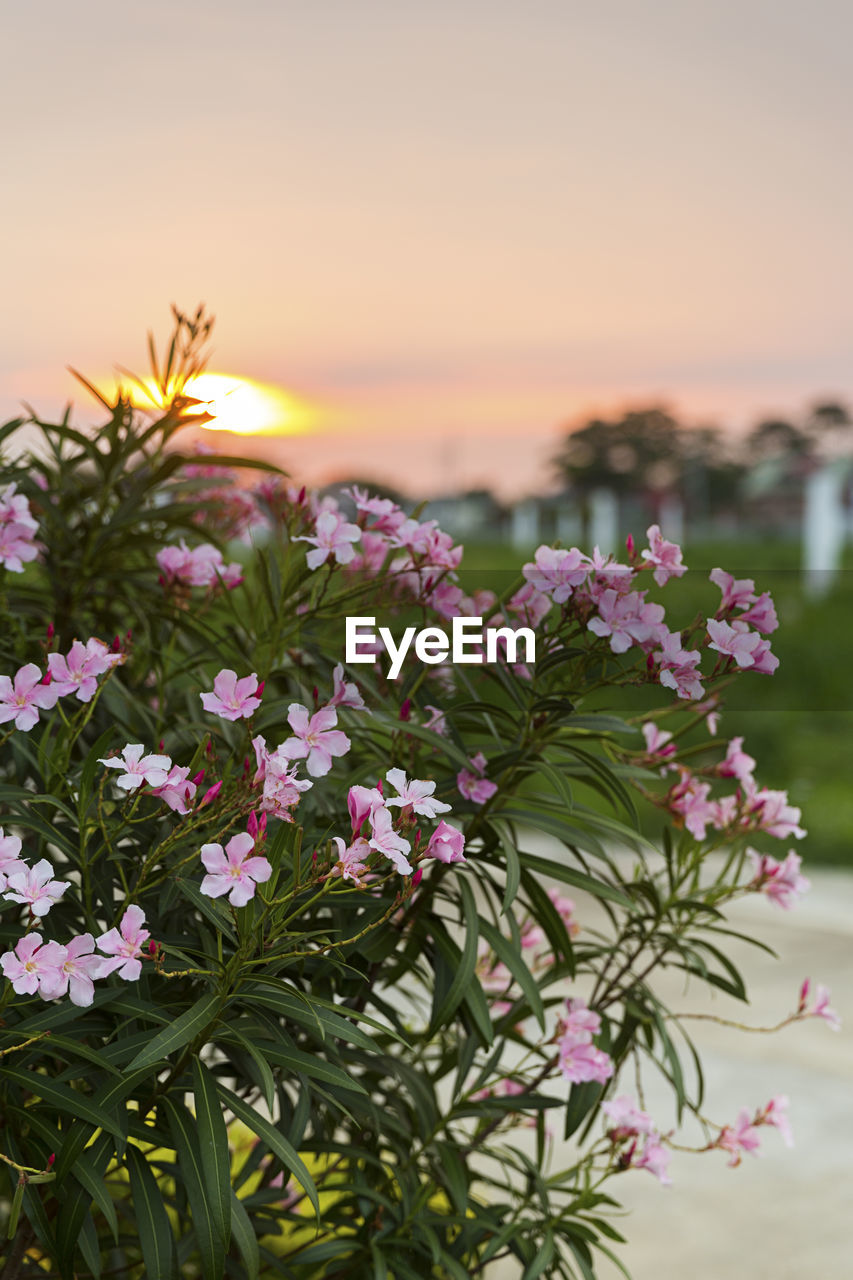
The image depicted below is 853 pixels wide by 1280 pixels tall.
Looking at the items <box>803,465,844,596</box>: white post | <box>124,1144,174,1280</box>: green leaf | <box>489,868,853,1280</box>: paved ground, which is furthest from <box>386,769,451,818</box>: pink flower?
<box>803,465,844,596</box>: white post

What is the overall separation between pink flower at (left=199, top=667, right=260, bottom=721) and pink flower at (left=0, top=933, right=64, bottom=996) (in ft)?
0.67

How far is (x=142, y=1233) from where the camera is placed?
1.01 meters

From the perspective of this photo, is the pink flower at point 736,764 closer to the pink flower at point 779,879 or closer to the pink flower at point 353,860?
the pink flower at point 779,879

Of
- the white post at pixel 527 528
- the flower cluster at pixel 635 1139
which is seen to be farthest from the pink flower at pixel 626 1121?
the white post at pixel 527 528

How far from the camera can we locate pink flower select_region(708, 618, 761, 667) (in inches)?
39.9

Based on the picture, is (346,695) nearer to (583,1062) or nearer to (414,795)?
(414,795)

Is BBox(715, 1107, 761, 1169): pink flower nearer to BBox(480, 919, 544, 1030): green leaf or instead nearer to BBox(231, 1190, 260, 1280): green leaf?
BBox(480, 919, 544, 1030): green leaf

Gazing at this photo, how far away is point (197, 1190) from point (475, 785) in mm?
409

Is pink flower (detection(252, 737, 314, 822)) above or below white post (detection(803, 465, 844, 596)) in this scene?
below

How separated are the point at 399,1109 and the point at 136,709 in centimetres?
56

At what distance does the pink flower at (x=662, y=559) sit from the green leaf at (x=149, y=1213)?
0.62 m

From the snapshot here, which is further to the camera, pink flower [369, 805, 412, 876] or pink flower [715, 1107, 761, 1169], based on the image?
pink flower [715, 1107, 761, 1169]

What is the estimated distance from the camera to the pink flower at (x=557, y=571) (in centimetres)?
105

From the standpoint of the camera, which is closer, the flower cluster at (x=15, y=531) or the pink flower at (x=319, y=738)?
the pink flower at (x=319, y=738)
